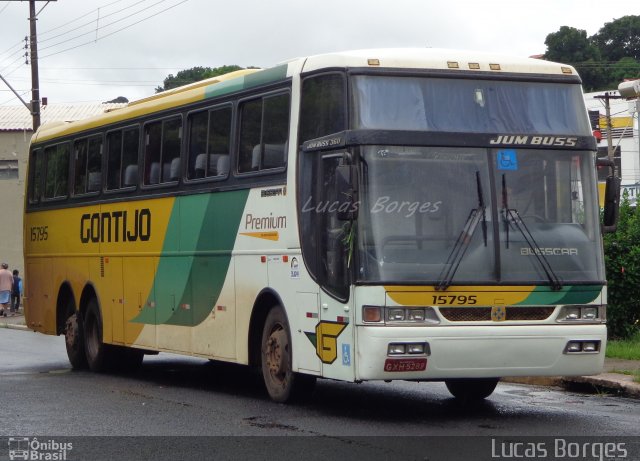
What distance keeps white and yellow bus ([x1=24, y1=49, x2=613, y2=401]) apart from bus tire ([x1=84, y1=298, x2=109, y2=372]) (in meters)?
4.36

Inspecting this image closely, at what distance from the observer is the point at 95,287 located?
18.3 meters

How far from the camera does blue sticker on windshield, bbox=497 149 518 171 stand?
A: 465 inches

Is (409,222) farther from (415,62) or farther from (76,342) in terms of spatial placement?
(76,342)

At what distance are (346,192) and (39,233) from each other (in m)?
10.6

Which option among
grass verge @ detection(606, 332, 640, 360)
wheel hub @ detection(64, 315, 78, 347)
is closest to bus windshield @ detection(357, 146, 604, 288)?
grass verge @ detection(606, 332, 640, 360)

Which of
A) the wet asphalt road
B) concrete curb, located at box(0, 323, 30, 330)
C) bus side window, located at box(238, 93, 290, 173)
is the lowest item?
concrete curb, located at box(0, 323, 30, 330)

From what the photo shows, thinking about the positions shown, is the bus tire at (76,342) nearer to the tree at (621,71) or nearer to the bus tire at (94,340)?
the bus tire at (94,340)

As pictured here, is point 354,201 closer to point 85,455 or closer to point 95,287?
point 85,455

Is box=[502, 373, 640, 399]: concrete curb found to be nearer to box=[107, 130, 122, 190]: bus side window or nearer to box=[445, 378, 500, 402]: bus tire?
box=[445, 378, 500, 402]: bus tire

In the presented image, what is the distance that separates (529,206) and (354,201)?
170 centimetres

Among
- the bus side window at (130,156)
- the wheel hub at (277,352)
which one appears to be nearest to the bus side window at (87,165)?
the bus side window at (130,156)

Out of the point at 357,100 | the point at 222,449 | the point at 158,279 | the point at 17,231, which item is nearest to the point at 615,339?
the point at 158,279

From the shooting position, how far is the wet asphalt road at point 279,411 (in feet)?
36.1

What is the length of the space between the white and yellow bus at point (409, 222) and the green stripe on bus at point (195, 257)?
0.06 metres
